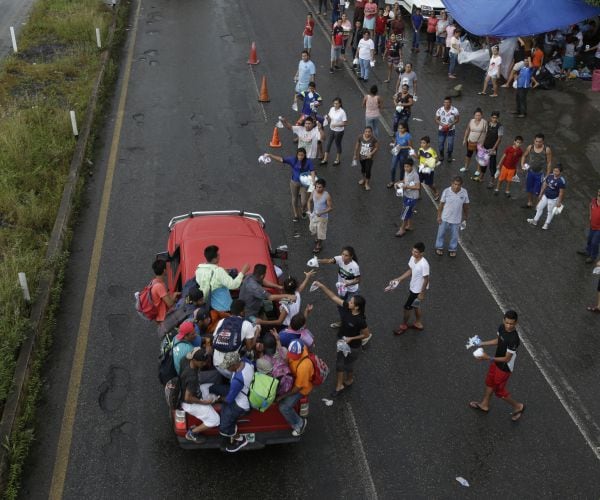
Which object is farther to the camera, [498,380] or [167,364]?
[498,380]

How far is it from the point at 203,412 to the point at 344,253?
131 inches

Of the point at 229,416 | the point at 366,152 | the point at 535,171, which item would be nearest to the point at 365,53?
the point at 366,152

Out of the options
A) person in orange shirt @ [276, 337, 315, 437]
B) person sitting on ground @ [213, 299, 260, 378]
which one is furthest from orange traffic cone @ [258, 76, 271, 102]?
person in orange shirt @ [276, 337, 315, 437]

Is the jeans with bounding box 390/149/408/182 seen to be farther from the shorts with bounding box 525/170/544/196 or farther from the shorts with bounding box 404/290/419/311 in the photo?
the shorts with bounding box 404/290/419/311

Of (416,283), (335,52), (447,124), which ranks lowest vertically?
(335,52)

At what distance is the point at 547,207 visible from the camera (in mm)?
13977

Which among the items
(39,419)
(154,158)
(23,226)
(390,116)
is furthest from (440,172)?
(39,419)

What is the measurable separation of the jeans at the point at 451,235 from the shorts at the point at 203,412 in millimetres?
6324

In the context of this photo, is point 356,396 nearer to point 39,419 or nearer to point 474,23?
point 39,419

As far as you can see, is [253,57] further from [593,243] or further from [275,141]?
[593,243]

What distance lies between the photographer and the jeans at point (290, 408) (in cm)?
812

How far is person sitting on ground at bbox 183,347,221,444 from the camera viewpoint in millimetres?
7906

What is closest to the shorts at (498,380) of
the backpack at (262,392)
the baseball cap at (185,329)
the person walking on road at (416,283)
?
the person walking on road at (416,283)

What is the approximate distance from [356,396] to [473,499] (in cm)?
209
